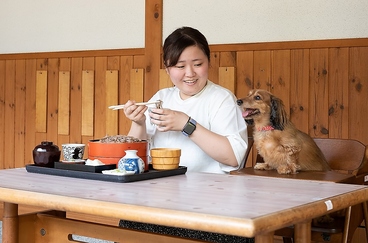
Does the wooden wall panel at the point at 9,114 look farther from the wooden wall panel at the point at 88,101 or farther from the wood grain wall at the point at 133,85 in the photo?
the wooden wall panel at the point at 88,101

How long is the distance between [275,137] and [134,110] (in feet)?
1.82

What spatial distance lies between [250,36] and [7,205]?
1.99 meters

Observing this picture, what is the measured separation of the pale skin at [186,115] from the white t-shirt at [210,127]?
0.12 feet

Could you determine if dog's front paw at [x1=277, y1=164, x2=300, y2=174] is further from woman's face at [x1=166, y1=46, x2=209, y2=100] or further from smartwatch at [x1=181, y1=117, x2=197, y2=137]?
woman's face at [x1=166, y1=46, x2=209, y2=100]

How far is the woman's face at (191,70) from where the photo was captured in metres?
2.17

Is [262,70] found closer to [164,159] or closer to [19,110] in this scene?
[164,159]

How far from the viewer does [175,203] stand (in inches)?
49.5

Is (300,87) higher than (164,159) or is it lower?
higher

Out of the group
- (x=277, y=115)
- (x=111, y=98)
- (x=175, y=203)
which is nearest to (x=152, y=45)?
(x=111, y=98)

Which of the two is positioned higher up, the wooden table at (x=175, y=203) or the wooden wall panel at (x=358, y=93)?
the wooden wall panel at (x=358, y=93)

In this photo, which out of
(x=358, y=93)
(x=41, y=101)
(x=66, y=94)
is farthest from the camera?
(x=41, y=101)

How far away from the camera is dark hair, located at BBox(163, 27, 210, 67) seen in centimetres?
216

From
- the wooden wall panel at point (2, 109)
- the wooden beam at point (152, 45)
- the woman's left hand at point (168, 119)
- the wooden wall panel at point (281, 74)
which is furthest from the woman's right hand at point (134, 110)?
the wooden wall panel at point (2, 109)

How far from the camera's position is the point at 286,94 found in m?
3.25
